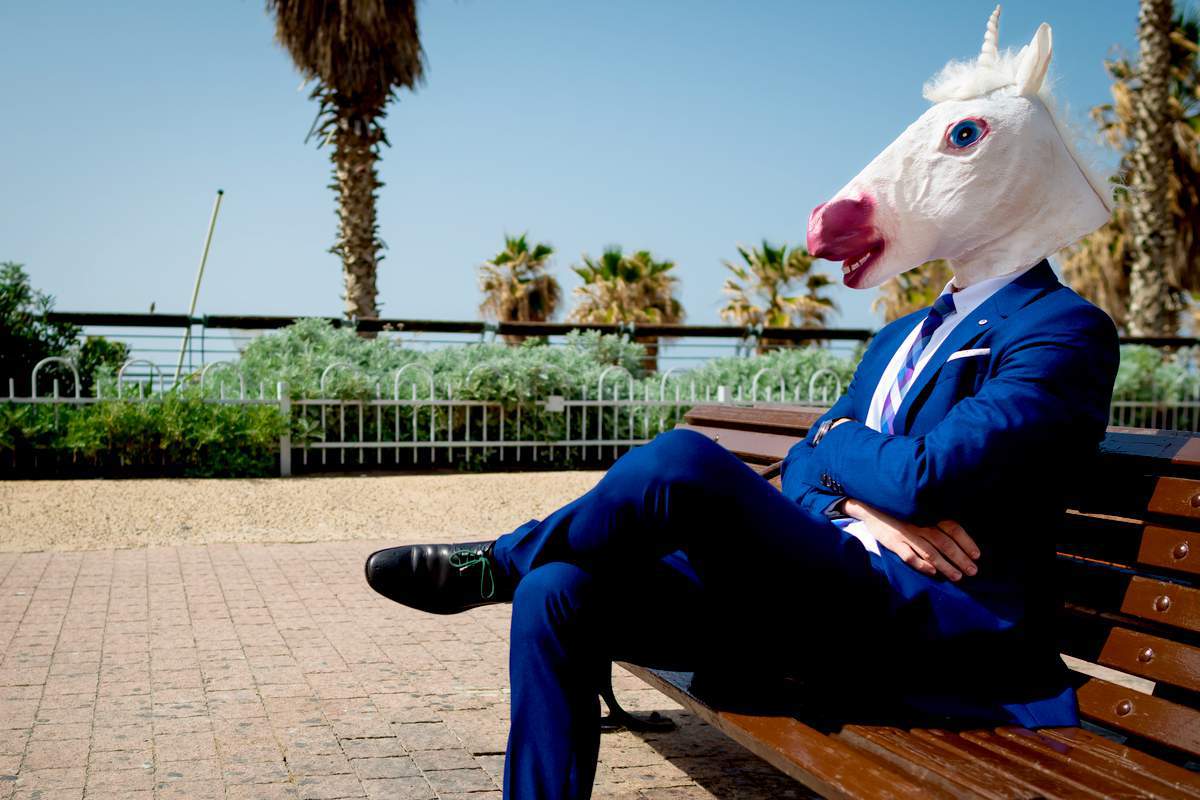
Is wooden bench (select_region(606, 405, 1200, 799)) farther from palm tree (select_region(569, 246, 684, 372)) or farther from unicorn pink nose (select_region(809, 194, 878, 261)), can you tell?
palm tree (select_region(569, 246, 684, 372))

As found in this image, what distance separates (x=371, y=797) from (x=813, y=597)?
4.79ft

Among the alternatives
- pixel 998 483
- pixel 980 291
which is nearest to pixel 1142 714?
pixel 998 483

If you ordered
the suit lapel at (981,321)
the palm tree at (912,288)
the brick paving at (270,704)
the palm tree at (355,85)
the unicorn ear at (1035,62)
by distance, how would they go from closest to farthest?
the suit lapel at (981,321) < the unicorn ear at (1035,62) < the brick paving at (270,704) < the palm tree at (355,85) < the palm tree at (912,288)

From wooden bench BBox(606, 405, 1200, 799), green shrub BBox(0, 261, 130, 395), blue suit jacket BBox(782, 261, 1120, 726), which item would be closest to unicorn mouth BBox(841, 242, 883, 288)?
blue suit jacket BBox(782, 261, 1120, 726)

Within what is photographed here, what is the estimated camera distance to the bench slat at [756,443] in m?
3.97

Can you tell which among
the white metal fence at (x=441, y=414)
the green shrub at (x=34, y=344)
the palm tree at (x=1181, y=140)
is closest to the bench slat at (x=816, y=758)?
the white metal fence at (x=441, y=414)

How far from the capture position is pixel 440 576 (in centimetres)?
256

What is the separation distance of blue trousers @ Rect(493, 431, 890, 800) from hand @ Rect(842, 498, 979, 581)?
82 millimetres

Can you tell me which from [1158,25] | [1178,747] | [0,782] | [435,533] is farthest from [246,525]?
[1158,25]

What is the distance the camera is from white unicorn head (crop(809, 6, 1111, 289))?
256 centimetres

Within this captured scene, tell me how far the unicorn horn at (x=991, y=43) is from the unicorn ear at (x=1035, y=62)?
0.28 feet

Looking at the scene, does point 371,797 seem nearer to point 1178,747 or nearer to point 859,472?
point 859,472

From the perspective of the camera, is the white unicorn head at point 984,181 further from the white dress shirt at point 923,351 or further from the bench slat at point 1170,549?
the bench slat at point 1170,549

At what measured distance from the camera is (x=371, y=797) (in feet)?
9.61
